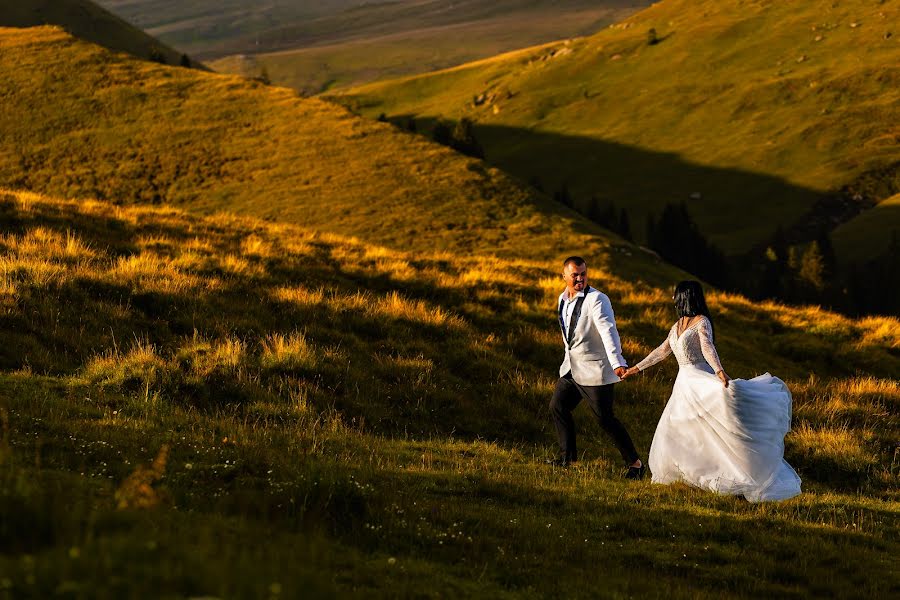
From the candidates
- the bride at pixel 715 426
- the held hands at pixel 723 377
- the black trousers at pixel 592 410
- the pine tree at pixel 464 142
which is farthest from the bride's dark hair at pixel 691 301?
the pine tree at pixel 464 142

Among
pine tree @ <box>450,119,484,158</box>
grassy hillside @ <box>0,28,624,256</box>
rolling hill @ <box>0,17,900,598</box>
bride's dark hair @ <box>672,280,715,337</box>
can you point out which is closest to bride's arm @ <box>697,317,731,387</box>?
bride's dark hair @ <box>672,280,715,337</box>

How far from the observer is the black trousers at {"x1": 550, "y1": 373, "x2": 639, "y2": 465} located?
10.7 meters

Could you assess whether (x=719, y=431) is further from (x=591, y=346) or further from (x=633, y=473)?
(x=591, y=346)

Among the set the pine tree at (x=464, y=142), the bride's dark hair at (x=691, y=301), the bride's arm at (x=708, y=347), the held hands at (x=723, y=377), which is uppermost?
the pine tree at (x=464, y=142)

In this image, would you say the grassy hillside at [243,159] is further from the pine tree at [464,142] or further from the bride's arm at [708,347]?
the pine tree at [464,142]

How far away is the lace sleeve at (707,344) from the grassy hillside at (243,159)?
33286 mm

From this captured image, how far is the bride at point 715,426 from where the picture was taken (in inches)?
381

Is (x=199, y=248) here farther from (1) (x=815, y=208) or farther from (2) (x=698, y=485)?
(1) (x=815, y=208)

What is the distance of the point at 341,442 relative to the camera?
10000 millimetres

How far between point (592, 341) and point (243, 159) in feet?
158

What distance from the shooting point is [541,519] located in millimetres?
7395

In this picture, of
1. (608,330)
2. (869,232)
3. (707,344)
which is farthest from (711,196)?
(707,344)

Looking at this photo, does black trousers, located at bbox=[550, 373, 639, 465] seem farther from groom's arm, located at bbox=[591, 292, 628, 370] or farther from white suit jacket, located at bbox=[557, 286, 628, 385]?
groom's arm, located at bbox=[591, 292, 628, 370]

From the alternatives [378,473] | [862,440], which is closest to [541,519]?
[378,473]
